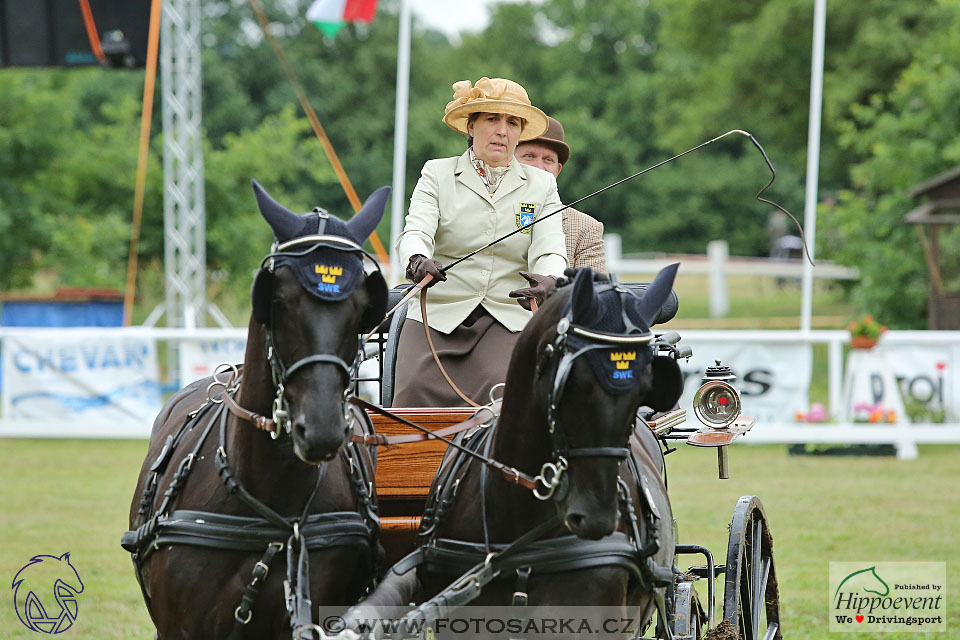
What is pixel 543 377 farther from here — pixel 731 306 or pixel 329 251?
pixel 731 306

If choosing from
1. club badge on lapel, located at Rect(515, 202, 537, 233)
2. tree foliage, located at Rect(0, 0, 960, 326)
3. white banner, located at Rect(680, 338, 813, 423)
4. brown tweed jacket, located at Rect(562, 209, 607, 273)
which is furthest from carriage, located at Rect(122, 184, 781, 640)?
tree foliage, located at Rect(0, 0, 960, 326)

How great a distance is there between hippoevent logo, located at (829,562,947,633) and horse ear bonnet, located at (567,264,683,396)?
3.90 meters

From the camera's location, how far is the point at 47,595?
7559 mm

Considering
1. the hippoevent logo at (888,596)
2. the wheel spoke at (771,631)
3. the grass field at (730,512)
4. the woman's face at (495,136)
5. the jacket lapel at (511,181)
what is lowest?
the grass field at (730,512)

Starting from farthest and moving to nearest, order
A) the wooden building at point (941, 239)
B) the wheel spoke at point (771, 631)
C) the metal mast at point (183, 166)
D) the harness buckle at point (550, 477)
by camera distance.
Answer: the wooden building at point (941, 239) → the metal mast at point (183, 166) → the wheel spoke at point (771, 631) → the harness buckle at point (550, 477)

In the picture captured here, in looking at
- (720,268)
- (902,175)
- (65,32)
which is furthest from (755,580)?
(720,268)

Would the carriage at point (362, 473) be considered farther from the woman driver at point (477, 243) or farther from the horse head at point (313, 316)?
the woman driver at point (477, 243)

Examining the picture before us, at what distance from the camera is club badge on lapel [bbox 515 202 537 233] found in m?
5.06

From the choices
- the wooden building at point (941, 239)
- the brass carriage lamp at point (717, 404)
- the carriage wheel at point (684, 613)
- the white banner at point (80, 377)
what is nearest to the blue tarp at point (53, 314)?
the white banner at point (80, 377)

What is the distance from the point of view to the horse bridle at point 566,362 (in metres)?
3.44

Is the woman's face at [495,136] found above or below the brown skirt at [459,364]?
above

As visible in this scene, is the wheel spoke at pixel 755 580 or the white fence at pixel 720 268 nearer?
the wheel spoke at pixel 755 580

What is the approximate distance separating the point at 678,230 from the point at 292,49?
15.2 metres

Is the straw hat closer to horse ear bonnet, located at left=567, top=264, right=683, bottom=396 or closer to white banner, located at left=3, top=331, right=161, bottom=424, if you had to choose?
horse ear bonnet, located at left=567, top=264, right=683, bottom=396
